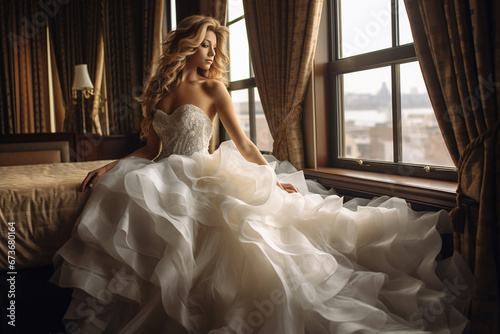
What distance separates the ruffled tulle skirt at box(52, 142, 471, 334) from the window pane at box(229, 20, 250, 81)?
2.39 meters

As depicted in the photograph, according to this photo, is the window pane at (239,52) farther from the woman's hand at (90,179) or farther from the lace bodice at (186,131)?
the woman's hand at (90,179)

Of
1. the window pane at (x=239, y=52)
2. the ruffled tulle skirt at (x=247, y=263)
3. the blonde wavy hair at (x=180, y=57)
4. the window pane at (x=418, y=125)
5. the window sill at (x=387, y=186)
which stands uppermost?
the window pane at (x=239, y=52)

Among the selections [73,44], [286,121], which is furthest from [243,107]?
[73,44]

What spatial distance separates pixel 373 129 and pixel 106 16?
15.7 feet

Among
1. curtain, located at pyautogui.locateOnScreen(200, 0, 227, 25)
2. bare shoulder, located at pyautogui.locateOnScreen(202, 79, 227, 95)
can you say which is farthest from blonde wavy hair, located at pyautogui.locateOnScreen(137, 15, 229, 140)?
curtain, located at pyautogui.locateOnScreen(200, 0, 227, 25)

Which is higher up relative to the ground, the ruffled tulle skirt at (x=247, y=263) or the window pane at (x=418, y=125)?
the window pane at (x=418, y=125)

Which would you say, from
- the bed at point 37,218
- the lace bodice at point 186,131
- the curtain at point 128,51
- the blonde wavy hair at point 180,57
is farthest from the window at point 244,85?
the bed at point 37,218

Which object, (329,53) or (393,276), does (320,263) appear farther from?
(329,53)

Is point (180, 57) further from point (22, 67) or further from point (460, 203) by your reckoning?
point (22, 67)

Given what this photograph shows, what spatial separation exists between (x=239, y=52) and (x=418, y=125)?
2301mm

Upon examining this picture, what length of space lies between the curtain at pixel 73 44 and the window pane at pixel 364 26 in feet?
15.0

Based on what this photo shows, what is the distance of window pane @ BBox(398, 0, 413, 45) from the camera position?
2.34m

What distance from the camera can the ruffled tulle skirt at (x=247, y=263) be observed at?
1545 mm

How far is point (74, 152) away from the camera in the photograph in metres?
5.10
